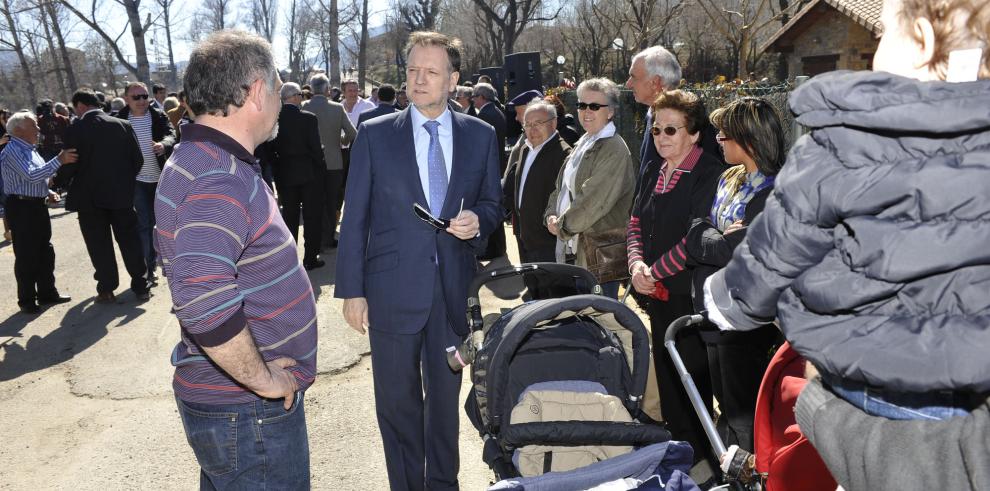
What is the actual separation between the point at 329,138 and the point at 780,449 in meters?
8.46

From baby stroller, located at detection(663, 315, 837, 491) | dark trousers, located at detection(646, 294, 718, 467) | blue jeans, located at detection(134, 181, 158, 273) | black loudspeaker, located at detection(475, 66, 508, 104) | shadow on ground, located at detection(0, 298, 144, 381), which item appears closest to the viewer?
→ baby stroller, located at detection(663, 315, 837, 491)

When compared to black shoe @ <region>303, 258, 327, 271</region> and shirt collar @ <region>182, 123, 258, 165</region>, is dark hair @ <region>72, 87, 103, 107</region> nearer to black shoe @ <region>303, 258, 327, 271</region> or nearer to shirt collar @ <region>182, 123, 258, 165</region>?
black shoe @ <region>303, 258, 327, 271</region>

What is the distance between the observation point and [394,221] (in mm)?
3504

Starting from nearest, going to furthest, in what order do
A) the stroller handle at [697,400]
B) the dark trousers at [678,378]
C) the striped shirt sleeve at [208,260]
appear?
the striped shirt sleeve at [208,260], the stroller handle at [697,400], the dark trousers at [678,378]

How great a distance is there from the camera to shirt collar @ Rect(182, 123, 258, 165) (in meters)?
2.28

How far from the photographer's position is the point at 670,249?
13.0ft

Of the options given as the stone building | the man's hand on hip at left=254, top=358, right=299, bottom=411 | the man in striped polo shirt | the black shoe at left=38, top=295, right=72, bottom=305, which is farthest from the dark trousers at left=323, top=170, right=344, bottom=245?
the stone building

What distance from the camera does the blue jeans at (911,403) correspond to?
1478 mm

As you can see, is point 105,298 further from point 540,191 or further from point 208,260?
point 208,260

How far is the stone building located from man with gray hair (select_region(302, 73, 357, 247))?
1546 cm

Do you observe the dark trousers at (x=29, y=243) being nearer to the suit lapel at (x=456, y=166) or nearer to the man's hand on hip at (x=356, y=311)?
the man's hand on hip at (x=356, y=311)

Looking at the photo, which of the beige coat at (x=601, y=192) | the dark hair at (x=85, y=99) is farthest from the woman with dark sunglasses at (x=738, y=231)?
the dark hair at (x=85, y=99)

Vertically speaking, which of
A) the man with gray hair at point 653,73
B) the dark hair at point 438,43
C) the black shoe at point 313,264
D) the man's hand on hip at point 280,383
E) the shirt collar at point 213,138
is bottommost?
the black shoe at point 313,264

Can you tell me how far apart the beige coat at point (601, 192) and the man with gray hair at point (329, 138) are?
5713mm
